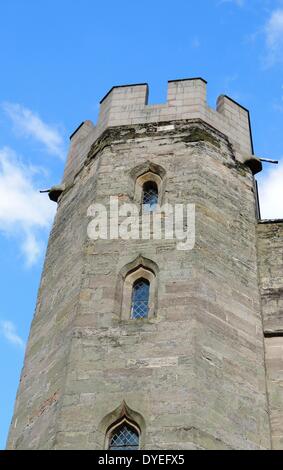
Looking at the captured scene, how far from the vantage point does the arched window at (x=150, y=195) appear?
12739mm

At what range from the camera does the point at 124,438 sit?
9.91 meters

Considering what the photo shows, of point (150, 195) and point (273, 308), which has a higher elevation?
→ point (150, 195)

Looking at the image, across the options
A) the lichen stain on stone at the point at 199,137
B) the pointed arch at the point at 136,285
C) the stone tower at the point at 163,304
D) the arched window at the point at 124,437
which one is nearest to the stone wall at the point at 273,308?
the stone tower at the point at 163,304

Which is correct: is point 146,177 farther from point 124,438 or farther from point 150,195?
point 124,438

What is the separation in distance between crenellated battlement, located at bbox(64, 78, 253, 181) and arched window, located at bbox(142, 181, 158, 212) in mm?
1253

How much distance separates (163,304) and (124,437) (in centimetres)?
174

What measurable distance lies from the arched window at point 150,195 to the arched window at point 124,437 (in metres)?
3.55

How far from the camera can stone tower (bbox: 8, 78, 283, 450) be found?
999 cm

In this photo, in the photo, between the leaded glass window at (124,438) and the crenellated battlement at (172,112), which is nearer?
the leaded glass window at (124,438)

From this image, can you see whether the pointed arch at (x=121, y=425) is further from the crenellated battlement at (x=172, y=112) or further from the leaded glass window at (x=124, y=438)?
the crenellated battlement at (x=172, y=112)

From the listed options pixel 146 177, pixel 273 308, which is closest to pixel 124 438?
pixel 273 308
